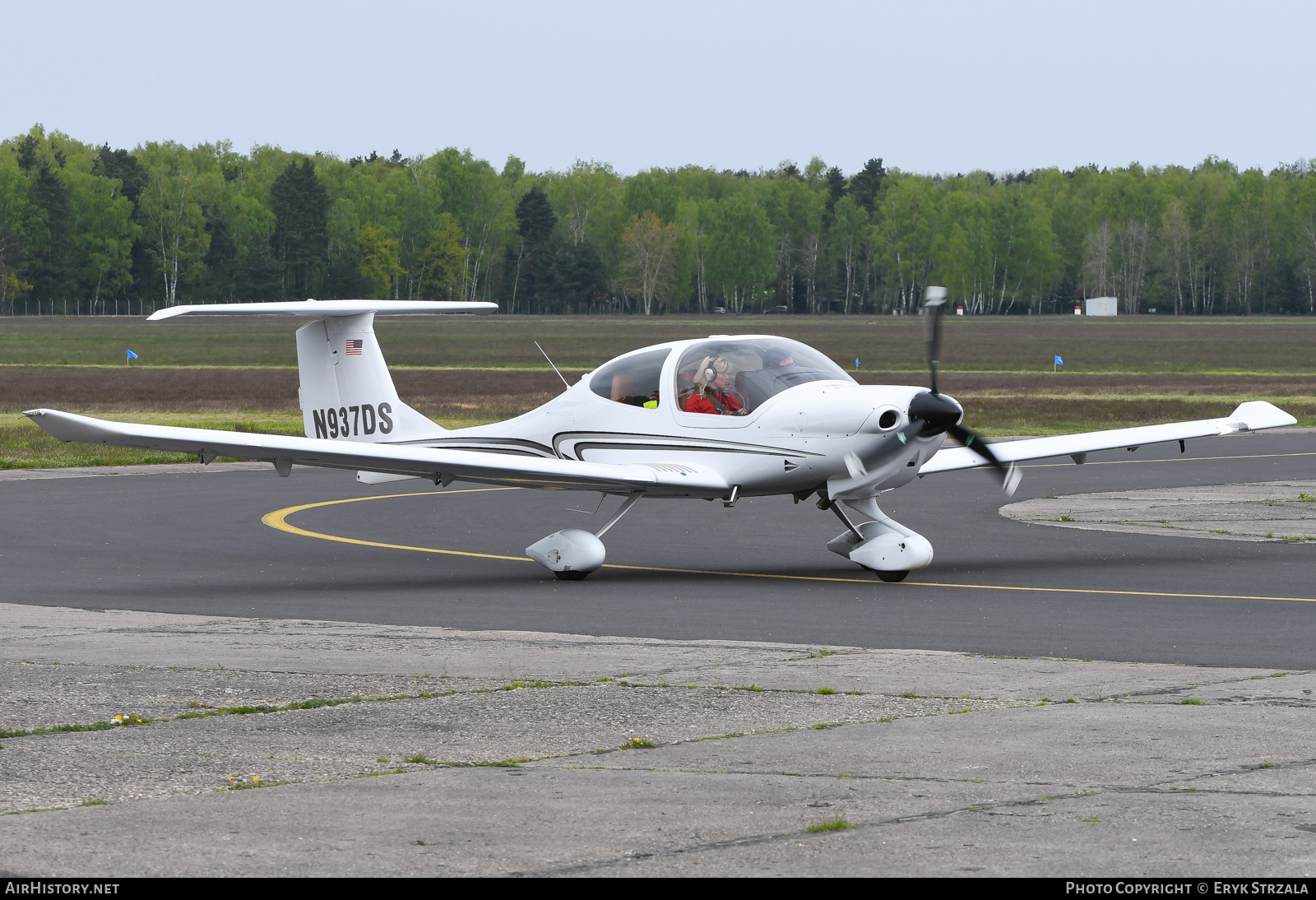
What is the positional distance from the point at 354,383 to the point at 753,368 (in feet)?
15.2

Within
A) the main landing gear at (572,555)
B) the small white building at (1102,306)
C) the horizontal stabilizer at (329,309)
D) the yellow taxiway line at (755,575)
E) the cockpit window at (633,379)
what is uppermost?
the small white building at (1102,306)

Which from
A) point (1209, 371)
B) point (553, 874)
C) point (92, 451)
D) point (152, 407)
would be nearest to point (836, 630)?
point (553, 874)

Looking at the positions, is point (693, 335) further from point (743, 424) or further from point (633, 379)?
point (743, 424)

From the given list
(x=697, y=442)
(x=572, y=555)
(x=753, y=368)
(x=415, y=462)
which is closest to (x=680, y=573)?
(x=572, y=555)

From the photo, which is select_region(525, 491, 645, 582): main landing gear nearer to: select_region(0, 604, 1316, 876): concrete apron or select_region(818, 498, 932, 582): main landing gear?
select_region(818, 498, 932, 582): main landing gear

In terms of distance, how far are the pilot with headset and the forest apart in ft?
492

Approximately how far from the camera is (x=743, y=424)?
1510cm

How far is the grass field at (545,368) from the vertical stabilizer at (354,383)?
39.5 feet

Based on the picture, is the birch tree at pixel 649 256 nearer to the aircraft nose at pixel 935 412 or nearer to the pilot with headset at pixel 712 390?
the pilot with headset at pixel 712 390

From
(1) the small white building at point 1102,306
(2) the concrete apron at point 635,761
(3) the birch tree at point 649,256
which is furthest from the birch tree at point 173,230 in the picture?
(2) the concrete apron at point 635,761

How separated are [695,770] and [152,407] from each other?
122 ft

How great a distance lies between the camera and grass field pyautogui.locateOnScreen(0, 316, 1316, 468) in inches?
1534

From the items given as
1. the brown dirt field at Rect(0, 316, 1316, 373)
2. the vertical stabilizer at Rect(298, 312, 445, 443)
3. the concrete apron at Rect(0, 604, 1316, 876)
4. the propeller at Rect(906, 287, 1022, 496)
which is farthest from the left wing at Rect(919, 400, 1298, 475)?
the brown dirt field at Rect(0, 316, 1316, 373)

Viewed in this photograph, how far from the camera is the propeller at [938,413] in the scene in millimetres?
14000
